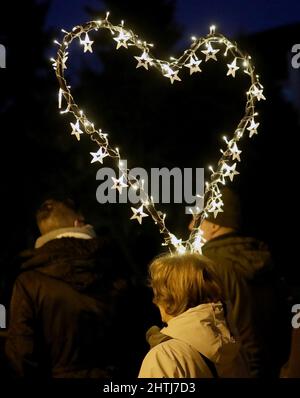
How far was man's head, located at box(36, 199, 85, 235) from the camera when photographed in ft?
10.6

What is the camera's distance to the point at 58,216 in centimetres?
324

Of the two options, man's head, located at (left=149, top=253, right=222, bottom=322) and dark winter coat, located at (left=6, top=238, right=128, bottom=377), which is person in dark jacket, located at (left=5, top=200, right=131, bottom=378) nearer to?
dark winter coat, located at (left=6, top=238, right=128, bottom=377)

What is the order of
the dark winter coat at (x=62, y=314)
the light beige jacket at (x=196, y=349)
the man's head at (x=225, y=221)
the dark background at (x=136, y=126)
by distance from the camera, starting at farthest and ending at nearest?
1. the dark background at (x=136, y=126)
2. the man's head at (x=225, y=221)
3. the dark winter coat at (x=62, y=314)
4. the light beige jacket at (x=196, y=349)

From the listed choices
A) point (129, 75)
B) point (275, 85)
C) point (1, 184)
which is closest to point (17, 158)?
point (1, 184)

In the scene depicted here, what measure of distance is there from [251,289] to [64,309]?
3.34ft

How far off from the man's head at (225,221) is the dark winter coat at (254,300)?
78 millimetres

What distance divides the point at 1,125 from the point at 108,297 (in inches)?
773

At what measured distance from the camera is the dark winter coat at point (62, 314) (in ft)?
9.85

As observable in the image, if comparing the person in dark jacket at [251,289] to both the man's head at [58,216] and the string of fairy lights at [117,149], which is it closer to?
the string of fairy lights at [117,149]

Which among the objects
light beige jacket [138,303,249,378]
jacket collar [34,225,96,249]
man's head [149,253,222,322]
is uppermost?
jacket collar [34,225,96,249]

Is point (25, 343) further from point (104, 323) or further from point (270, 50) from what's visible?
point (270, 50)

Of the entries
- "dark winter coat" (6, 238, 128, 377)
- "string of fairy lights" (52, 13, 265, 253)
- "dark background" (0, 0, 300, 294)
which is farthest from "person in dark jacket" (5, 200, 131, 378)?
"dark background" (0, 0, 300, 294)

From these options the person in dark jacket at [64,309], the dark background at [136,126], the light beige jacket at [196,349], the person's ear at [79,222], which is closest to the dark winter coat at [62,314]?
the person in dark jacket at [64,309]

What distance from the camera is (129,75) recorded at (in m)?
19.1
